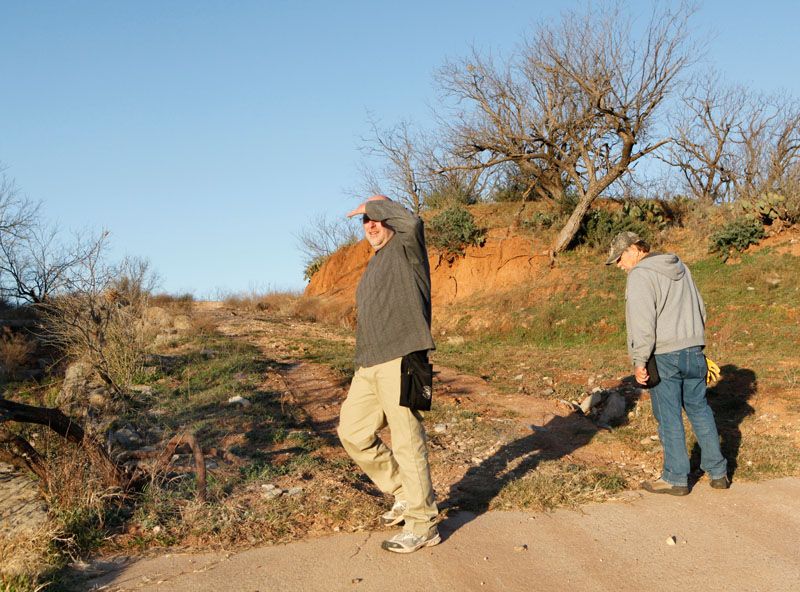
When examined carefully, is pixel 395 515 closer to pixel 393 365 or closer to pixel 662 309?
pixel 393 365

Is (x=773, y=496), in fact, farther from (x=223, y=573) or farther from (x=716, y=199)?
(x=716, y=199)

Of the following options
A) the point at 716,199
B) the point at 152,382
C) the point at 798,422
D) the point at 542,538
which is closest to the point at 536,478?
the point at 542,538

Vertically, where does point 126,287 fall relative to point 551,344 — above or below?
above

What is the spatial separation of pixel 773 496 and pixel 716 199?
2241 cm

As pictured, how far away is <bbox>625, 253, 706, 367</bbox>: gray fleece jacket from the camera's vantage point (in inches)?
213

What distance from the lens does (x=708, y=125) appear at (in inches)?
1041

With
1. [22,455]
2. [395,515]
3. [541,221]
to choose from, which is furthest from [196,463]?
[541,221]

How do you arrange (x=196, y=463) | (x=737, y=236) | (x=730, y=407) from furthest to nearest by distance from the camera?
(x=737, y=236) < (x=730, y=407) < (x=196, y=463)

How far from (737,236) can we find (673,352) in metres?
13.0

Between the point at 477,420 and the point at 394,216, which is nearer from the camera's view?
the point at 394,216

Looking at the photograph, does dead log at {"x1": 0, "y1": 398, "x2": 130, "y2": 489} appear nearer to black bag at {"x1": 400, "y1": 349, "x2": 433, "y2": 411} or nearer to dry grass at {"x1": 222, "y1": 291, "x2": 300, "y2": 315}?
black bag at {"x1": 400, "y1": 349, "x2": 433, "y2": 411}

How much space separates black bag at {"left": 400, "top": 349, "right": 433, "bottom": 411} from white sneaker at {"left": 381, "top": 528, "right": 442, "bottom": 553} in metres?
0.72

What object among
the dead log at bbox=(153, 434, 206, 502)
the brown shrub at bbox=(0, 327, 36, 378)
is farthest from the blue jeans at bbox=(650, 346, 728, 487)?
the brown shrub at bbox=(0, 327, 36, 378)

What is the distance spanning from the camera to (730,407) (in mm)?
8023
